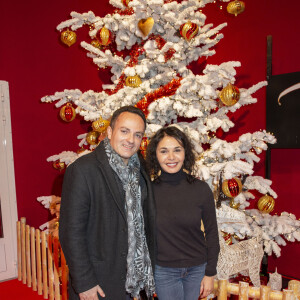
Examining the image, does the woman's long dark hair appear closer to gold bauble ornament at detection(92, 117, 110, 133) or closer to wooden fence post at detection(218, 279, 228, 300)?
wooden fence post at detection(218, 279, 228, 300)

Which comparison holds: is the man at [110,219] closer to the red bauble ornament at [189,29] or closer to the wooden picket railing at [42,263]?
the wooden picket railing at [42,263]

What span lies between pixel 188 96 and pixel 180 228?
1.32m

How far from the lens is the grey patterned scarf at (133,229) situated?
1594 millimetres

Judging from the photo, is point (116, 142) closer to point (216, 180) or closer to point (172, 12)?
point (216, 180)

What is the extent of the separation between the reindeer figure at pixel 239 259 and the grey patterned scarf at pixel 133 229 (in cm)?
103

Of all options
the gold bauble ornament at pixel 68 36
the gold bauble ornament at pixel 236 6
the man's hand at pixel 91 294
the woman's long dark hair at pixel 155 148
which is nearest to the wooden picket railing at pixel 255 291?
the woman's long dark hair at pixel 155 148

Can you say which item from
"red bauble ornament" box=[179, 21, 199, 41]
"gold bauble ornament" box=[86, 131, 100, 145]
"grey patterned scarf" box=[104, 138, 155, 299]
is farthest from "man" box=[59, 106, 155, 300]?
"gold bauble ornament" box=[86, 131, 100, 145]

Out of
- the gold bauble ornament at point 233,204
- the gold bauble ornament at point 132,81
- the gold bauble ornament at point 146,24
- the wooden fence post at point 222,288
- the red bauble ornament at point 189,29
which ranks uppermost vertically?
the gold bauble ornament at point 146,24

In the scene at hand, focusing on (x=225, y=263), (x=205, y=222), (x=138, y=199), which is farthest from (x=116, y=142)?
(x=225, y=263)

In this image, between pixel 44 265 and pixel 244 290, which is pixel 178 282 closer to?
pixel 244 290

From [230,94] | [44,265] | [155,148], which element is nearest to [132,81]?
[230,94]

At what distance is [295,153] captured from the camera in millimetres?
3441

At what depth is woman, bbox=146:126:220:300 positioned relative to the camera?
1771 mm

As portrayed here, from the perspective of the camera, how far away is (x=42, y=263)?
305 centimetres
